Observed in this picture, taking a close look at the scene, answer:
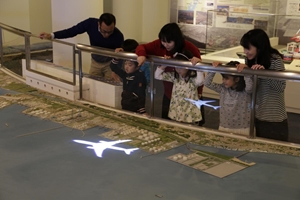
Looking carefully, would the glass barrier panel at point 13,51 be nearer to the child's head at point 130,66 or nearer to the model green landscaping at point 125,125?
the model green landscaping at point 125,125

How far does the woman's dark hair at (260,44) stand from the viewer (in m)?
4.22

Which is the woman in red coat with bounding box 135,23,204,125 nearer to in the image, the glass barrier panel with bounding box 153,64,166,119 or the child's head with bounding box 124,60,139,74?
the glass barrier panel with bounding box 153,64,166,119

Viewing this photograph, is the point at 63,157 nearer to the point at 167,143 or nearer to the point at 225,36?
the point at 167,143

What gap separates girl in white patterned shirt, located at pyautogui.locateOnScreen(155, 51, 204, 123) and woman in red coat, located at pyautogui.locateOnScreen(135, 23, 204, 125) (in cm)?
6

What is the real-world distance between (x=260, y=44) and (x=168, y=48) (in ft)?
3.67

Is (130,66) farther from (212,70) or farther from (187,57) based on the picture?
(212,70)

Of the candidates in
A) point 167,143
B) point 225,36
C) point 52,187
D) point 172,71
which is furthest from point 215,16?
point 52,187

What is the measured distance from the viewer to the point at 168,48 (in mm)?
4992

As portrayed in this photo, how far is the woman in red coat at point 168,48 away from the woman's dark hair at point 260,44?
0.65 m

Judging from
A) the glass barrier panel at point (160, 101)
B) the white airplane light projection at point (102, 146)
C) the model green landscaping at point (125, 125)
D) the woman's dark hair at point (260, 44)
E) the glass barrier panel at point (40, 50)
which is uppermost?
the woman's dark hair at point (260, 44)

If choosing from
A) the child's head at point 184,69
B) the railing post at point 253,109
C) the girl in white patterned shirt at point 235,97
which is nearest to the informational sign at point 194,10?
the child's head at point 184,69

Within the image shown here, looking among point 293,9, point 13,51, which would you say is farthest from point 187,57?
point 293,9

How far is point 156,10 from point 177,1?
84cm

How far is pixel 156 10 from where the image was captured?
34.6ft
